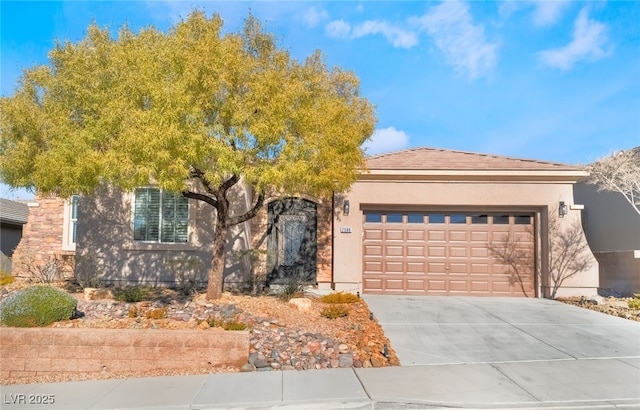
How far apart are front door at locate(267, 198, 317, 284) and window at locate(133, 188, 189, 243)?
2.51 m

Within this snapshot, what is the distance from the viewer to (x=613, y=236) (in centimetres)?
1611

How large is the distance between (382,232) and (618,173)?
6.58 m

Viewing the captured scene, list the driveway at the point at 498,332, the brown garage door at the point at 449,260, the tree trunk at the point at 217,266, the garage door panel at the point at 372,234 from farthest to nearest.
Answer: the garage door panel at the point at 372,234 → the brown garage door at the point at 449,260 → the tree trunk at the point at 217,266 → the driveway at the point at 498,332

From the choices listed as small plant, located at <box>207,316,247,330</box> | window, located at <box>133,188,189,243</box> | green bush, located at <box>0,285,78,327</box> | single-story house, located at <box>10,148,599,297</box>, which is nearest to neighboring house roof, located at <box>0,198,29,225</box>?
single-story house, located at <box>10,148,599,297</box>

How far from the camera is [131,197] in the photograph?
13180 mm

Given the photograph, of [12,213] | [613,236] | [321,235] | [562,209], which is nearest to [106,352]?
[321,235]

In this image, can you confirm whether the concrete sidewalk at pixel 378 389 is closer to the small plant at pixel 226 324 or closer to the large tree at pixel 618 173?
the small plant at pixel 226 324

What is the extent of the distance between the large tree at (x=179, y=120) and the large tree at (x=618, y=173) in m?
7.71

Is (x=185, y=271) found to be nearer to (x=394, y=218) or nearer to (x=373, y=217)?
(x=373, y=217)

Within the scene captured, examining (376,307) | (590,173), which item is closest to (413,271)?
(376,307)

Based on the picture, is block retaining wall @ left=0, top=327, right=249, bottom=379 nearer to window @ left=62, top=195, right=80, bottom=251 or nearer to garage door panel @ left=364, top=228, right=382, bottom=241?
garage door panel @ left=364, top=228, right=382, bottom=241

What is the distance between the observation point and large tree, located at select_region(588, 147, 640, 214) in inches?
487

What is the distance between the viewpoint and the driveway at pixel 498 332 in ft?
25.3

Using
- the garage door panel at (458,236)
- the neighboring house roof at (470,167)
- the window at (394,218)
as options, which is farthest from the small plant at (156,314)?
the garage door panel at (458,236)
